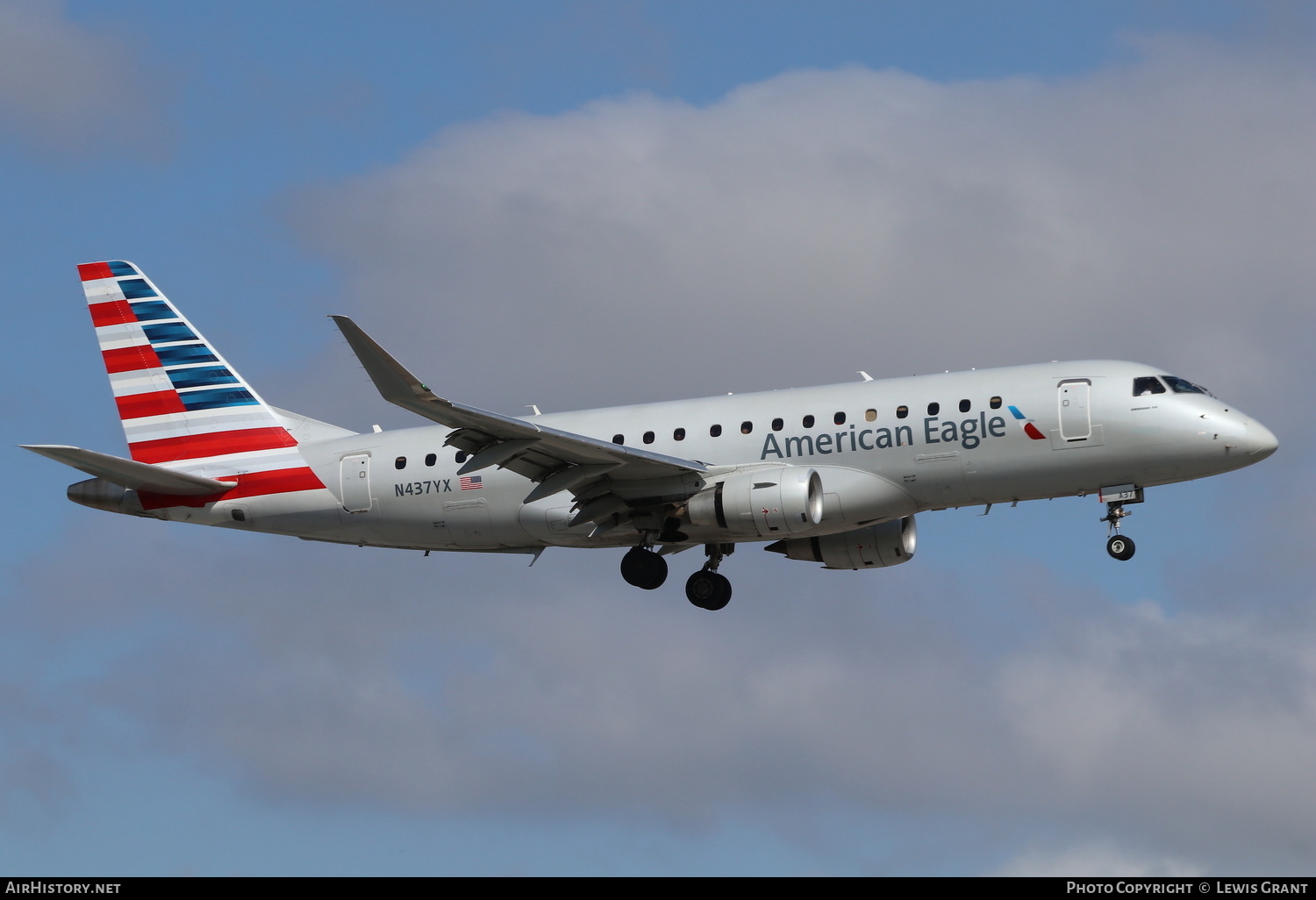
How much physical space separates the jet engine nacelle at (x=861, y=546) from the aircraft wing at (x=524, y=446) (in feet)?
18.2

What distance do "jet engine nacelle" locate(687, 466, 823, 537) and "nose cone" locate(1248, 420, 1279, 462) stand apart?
9.90 meters

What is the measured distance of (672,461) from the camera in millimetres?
42719

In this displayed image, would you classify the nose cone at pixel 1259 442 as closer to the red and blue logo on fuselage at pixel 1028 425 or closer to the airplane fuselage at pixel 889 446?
the airplane fuselage at pixel 889 446

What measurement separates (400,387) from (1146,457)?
56.2 ft

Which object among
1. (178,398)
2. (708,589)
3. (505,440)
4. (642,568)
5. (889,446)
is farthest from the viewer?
(178,398)

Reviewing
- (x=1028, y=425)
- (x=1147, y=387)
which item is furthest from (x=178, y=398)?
(x=1147, y=387)

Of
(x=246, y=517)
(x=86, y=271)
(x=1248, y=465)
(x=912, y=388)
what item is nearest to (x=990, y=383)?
(x=912, y=388)

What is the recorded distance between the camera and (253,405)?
162 ft

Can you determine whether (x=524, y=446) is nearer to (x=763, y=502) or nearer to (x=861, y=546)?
(x=763, y=502)

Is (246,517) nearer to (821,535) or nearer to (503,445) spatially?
(503,445)

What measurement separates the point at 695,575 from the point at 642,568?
259 centimetres

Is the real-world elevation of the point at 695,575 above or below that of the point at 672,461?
below

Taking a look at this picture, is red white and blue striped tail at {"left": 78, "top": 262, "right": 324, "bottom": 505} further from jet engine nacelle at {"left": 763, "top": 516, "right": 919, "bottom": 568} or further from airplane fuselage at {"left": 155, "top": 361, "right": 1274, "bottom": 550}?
jet engine nacelle at {"left": 763, "top": 516, "right": 919, "bottom": 568}
